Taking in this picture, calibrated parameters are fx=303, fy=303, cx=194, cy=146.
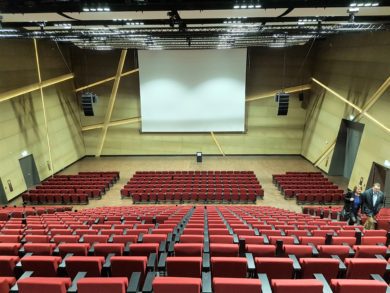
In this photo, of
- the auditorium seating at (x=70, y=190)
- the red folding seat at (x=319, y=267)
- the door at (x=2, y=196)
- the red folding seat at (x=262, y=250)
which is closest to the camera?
the red folding seat at (x=319, y=267)

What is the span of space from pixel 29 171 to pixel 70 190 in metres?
3.45

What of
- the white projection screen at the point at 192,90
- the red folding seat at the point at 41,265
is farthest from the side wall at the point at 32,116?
the red folding seat at the point at 41,265

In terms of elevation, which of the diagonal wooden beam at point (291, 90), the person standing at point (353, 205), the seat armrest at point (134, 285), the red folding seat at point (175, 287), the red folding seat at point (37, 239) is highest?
the diagonal wooden beam at point (291, 90)

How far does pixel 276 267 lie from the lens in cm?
313

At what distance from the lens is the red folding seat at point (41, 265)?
321 cm

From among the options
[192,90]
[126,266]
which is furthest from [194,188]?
[126,266]

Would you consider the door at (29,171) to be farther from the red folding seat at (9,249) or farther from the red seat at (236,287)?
the red seat at (236,287)

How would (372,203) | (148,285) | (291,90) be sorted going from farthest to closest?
(291,90), (372,203), (148,285)

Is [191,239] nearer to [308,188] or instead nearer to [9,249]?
[9,249]

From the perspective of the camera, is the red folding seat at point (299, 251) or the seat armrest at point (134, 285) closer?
the seat armrest at point (134, 285)

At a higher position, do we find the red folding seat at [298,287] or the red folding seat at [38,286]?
the red folding seat at [298,287]

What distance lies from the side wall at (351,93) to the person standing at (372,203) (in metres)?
5.95

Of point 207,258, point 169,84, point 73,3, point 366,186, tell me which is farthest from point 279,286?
point 169,84

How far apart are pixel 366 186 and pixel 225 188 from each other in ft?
21.2
